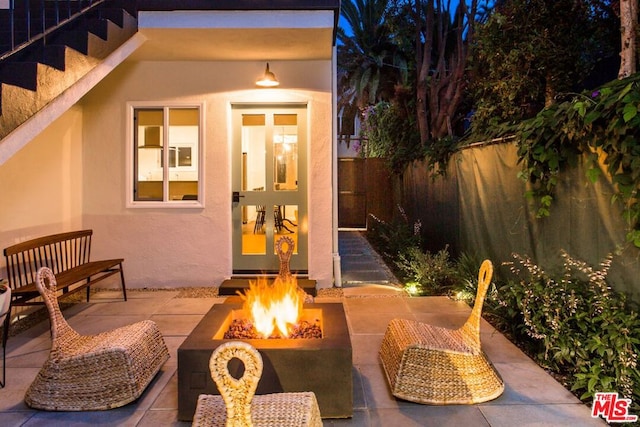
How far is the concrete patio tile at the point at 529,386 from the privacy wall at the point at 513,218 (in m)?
0.78

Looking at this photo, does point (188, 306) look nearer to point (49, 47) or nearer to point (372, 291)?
point (372, 291)

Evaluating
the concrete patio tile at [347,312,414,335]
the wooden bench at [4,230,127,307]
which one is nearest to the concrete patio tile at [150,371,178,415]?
the wooden bench at [4,230,127,307]

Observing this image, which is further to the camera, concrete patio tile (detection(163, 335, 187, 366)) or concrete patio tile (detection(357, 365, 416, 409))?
concrete patio tile (detection(163, 335, 187, 366))

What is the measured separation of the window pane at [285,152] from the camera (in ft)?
21.4

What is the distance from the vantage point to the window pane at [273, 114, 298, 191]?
6.51 m

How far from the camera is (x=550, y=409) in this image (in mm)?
2998

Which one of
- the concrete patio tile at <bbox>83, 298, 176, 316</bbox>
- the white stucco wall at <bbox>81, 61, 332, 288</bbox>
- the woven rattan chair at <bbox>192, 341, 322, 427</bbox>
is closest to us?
the woven rattan chair at <bbox>192, 341, 322, 427</bbox>

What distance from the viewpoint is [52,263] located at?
5.53m

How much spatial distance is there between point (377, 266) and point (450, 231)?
134cm

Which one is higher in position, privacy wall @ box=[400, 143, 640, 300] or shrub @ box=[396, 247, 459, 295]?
privacy wall @ box=[400, 143, 640, 300]

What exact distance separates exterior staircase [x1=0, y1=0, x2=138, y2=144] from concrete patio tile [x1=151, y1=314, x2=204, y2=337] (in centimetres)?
214

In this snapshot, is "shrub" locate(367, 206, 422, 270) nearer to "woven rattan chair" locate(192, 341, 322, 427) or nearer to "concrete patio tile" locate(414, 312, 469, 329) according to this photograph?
"concrete patio tile" locate(414, 312, 469, 329)

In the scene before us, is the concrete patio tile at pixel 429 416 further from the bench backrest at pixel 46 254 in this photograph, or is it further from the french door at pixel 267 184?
the french door at pixel 267 184

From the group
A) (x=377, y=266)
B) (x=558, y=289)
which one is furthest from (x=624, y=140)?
(x=377, y=266)
